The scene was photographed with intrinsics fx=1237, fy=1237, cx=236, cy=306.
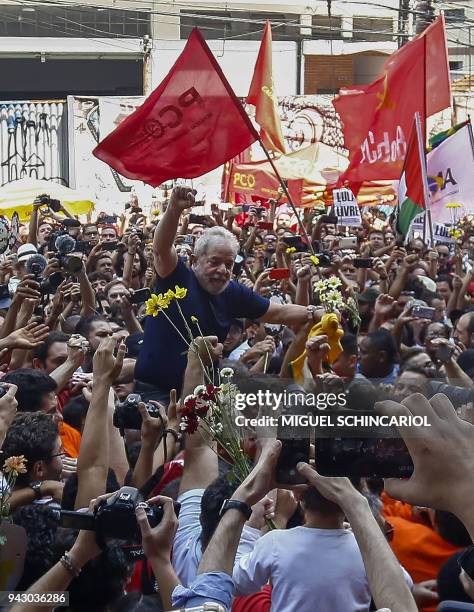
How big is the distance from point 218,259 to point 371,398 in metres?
3.59

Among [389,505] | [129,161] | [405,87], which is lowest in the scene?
[389,505]

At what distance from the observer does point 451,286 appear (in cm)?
1153

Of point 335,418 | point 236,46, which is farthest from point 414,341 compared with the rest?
point 236,46

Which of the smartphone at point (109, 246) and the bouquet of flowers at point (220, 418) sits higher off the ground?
the smartphone at point (109, 246)

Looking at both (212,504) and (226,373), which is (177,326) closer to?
(226,373)

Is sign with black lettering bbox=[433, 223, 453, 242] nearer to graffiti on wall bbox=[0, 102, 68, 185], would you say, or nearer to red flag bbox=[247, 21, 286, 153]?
red flag bbox=[247, 21, 286, 153]

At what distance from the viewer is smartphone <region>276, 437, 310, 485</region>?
291 centimetres

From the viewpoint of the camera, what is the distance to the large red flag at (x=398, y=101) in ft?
41.9

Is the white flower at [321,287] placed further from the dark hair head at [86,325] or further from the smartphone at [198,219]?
the smartphone at [198,219]

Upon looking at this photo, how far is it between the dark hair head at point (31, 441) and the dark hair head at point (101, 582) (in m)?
0.86

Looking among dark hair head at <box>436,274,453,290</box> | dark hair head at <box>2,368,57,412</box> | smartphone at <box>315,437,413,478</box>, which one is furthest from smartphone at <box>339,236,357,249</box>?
smartphone at <box>315,437,413,478</box>

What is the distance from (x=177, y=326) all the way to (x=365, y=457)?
352 centimetres

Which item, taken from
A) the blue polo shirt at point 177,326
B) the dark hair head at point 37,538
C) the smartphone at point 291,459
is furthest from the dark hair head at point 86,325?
the smartphone at point 291,459

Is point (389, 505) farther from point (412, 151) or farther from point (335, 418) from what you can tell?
point (412, 151)
